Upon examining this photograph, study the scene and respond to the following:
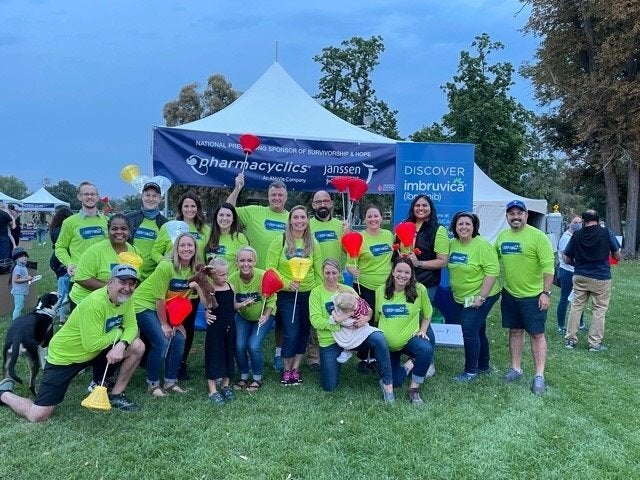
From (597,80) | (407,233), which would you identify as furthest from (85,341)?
(597,80)

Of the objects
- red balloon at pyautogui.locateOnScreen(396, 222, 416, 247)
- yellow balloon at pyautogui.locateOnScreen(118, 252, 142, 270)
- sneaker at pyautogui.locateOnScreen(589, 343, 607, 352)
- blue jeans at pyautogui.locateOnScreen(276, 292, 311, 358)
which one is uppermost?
red balloon at pyautogui.locateOnScreen(396, 222, 416, 247)

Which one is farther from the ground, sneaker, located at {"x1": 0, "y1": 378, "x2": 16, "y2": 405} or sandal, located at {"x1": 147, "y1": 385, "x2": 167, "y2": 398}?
sneaker, located at {"x1": 0, "y1": 378, "x2": 16, "y2": 405}

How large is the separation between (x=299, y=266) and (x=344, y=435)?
1.50 m

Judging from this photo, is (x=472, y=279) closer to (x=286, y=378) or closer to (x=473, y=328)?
(x=473, y=328)

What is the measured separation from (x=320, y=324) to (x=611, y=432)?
239 cm

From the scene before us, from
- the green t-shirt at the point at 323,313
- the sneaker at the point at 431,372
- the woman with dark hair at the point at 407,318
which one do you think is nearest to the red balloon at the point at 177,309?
the green t-shirt at the point at 323,313

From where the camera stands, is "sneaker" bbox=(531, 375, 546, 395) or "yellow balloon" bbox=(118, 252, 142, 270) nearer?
"yellow balloon" bbox=(118, 252, 142, 270)

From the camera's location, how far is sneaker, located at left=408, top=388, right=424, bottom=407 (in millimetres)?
4312

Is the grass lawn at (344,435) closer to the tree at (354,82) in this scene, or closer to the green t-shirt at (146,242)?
the green t-shirt at (146,242)

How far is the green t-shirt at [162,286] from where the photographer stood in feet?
14.1

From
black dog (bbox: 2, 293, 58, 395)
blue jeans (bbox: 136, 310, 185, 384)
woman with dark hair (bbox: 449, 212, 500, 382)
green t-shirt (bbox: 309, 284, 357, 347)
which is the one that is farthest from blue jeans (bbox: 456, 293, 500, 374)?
black dog (bbox: 2, 293, 58, 395)

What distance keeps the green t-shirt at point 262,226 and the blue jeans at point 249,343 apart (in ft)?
2.37

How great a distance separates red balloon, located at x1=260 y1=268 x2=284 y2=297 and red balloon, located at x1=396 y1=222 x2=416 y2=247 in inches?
49.7

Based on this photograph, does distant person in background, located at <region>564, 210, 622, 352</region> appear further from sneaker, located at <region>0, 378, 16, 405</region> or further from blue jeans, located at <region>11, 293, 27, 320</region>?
blue jeans, located at <region>11, 293, 27, 320</region>
